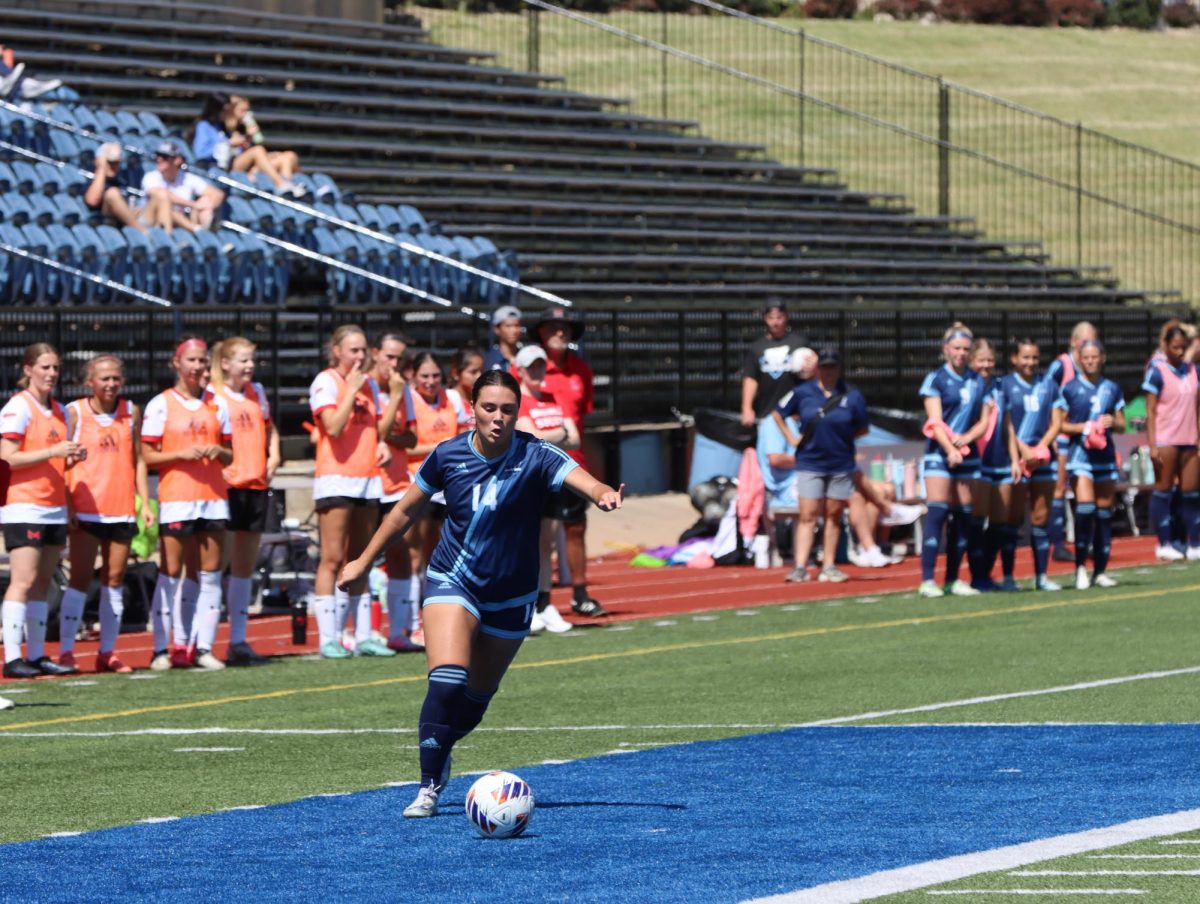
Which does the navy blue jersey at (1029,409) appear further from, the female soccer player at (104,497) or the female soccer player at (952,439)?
the female soccer player at (104,497)

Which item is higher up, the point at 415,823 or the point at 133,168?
the point at 133,168

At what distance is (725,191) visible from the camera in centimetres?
3434

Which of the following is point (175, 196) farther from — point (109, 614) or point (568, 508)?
point (109, 614)

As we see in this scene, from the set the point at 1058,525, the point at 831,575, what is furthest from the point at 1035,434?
the point at 1058,525

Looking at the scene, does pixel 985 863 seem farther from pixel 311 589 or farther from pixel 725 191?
pixel 725 191

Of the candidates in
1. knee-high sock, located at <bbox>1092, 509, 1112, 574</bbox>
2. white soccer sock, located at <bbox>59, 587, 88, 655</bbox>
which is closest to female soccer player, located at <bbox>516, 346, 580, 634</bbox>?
white soccer sock, located at <bbox>59, 587, 88, 655</bbox>

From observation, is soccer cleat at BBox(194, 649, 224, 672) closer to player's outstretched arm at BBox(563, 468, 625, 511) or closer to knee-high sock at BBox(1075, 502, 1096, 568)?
player's outstretched arm at BBox(563, 468, 625, 511)

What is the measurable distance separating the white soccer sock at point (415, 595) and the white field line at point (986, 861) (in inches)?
303

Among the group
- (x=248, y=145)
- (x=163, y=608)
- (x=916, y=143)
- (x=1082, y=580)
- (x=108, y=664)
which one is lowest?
(x=1082, y=580)

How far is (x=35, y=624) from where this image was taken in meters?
13.8

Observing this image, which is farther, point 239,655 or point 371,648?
point 371,648

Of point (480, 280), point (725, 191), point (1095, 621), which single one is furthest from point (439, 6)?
point (1095, 621)

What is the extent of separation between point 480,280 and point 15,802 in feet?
56.8

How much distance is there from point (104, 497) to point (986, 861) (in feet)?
26.3
